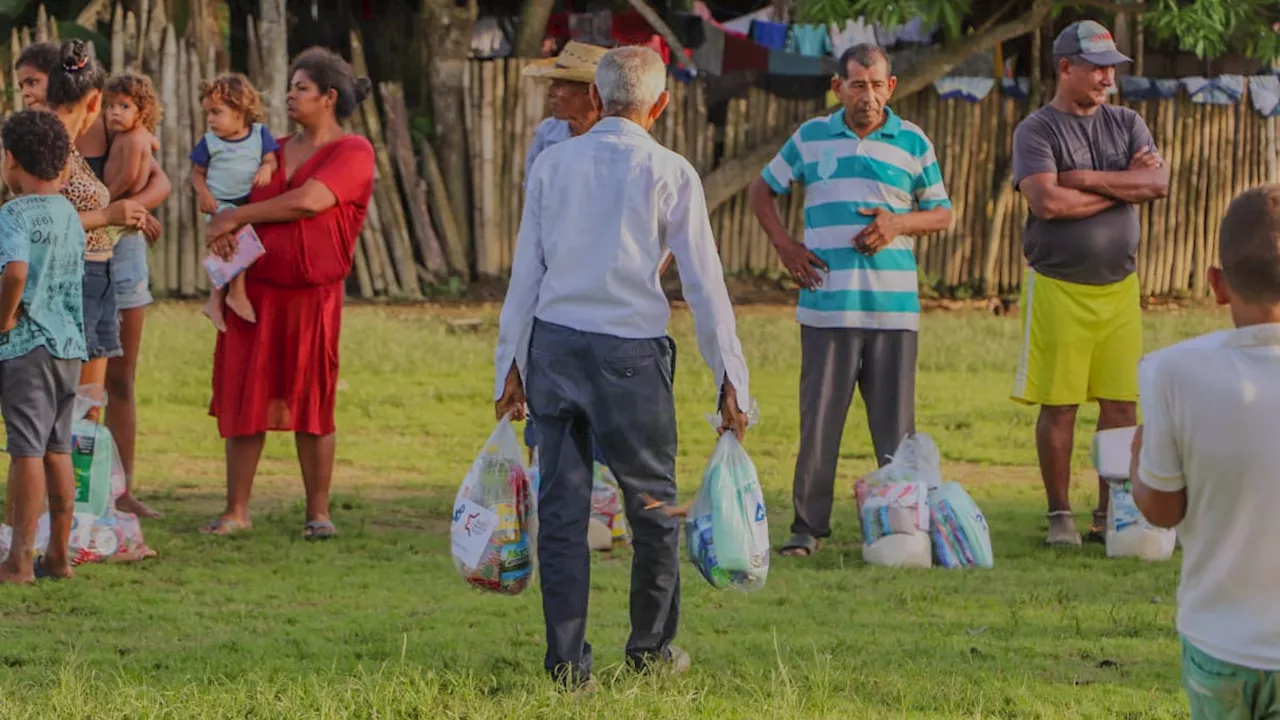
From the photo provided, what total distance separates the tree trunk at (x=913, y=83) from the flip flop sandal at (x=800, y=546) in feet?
28.1

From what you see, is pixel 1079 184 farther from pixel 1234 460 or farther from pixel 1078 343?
pixel 1234 460

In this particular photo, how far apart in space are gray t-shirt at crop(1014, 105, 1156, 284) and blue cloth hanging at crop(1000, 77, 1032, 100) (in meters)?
9.16

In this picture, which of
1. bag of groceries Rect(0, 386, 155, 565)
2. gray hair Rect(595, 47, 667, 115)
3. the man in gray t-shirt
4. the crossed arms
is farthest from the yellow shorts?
bag of groceries Rect(0, 386, 155, 565)

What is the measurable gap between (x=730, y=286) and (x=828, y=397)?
9.16 m

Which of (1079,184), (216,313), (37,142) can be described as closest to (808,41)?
(1079,184)

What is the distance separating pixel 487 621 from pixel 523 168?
32.8ft

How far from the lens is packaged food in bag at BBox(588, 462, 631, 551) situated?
761 cm

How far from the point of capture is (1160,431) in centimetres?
344

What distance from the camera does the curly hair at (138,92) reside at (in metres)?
7.84

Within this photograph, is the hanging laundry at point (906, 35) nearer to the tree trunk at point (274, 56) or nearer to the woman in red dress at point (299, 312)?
the tree trunk at point (274, 56)

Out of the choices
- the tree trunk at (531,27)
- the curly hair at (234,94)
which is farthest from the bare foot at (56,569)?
the tree trunk at (531,27)

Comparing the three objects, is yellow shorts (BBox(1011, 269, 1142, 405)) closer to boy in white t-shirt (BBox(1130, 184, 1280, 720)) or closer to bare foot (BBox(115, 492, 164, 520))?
bare foot (BBox(115, 492, 164, 520))

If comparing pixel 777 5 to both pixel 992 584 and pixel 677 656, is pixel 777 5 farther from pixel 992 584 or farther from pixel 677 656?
pixel 677 656

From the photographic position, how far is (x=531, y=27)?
53.8ft
